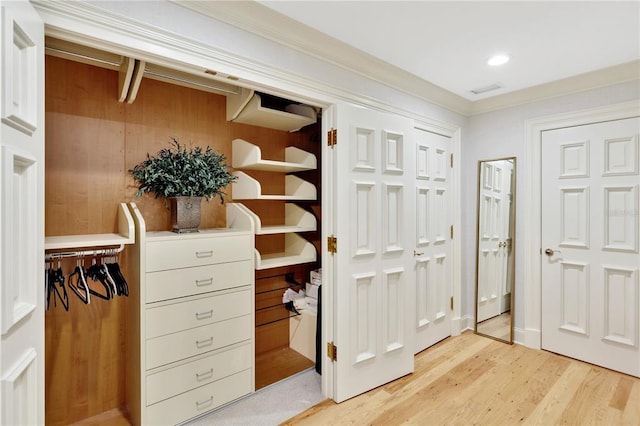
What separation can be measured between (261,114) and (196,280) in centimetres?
124

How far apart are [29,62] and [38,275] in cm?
72

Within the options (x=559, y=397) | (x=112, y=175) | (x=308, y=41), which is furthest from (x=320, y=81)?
(x=559, y=397)

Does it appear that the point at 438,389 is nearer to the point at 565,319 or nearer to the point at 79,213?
the point at 565,319

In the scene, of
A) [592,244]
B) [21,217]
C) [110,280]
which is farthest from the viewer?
[592,244]

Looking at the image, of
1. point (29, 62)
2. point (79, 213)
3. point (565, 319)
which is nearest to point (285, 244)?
point (79, 213)

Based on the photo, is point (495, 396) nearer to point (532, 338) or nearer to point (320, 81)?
point (532, 338)

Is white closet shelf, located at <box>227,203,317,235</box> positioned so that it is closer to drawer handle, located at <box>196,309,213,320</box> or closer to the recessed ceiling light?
drawer handle, located at <box>196,309,213,320</box>

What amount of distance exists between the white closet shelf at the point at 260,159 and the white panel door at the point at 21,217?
1.25 metres

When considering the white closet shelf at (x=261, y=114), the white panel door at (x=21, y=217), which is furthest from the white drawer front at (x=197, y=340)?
the white closet shelf at (x=261, y=114)

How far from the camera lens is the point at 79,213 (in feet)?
6.31

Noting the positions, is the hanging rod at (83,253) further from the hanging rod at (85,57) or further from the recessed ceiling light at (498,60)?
the recessed ceiling light at (498,60)

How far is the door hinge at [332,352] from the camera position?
2.20m

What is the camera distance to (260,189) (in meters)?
2.38

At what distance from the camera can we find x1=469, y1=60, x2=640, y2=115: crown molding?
2.48 metres
